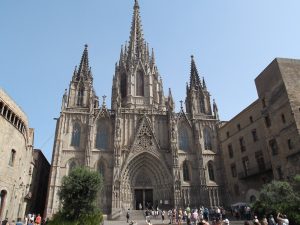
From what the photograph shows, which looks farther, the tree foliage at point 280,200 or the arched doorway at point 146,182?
the arched doorway at point 146,182

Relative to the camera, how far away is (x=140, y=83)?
45.6 m

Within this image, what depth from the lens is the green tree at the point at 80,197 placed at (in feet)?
64.2

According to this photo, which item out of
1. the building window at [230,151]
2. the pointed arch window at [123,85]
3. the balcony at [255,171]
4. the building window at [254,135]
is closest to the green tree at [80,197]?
the balcony at [255,171]

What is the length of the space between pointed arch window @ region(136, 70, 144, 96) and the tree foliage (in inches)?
1093

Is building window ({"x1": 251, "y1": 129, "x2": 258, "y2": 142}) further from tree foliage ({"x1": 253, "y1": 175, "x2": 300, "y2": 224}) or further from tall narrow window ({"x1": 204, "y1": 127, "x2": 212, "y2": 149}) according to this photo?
tree foliage ({"x1": 253, "y1": 175, "x2": 300, "y2": 224})

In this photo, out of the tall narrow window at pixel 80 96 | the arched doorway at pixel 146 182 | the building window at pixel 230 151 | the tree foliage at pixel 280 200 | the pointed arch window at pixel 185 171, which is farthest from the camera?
the tall narrow window at pixel 80 96

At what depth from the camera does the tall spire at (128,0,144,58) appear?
163 ft

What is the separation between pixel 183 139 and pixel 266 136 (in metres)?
13.2

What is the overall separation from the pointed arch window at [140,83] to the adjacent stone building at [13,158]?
63.1 feet

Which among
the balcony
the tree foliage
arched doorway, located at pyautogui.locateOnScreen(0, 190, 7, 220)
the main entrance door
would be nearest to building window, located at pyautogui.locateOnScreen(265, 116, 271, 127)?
the balcony

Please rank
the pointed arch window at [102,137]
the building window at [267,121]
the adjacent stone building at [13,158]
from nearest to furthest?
the adjacent stone building at [13,158], the building window at [267,121], the pointed arch window at [102,137]

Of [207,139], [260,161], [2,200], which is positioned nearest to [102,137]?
[2,200]

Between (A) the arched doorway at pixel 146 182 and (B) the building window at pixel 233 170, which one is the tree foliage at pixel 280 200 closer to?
(B) the building window at pixel 233 170

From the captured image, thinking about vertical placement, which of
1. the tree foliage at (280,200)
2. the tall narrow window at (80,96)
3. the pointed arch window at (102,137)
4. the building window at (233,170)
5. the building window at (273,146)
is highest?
the tall narrow window at (80,96)
